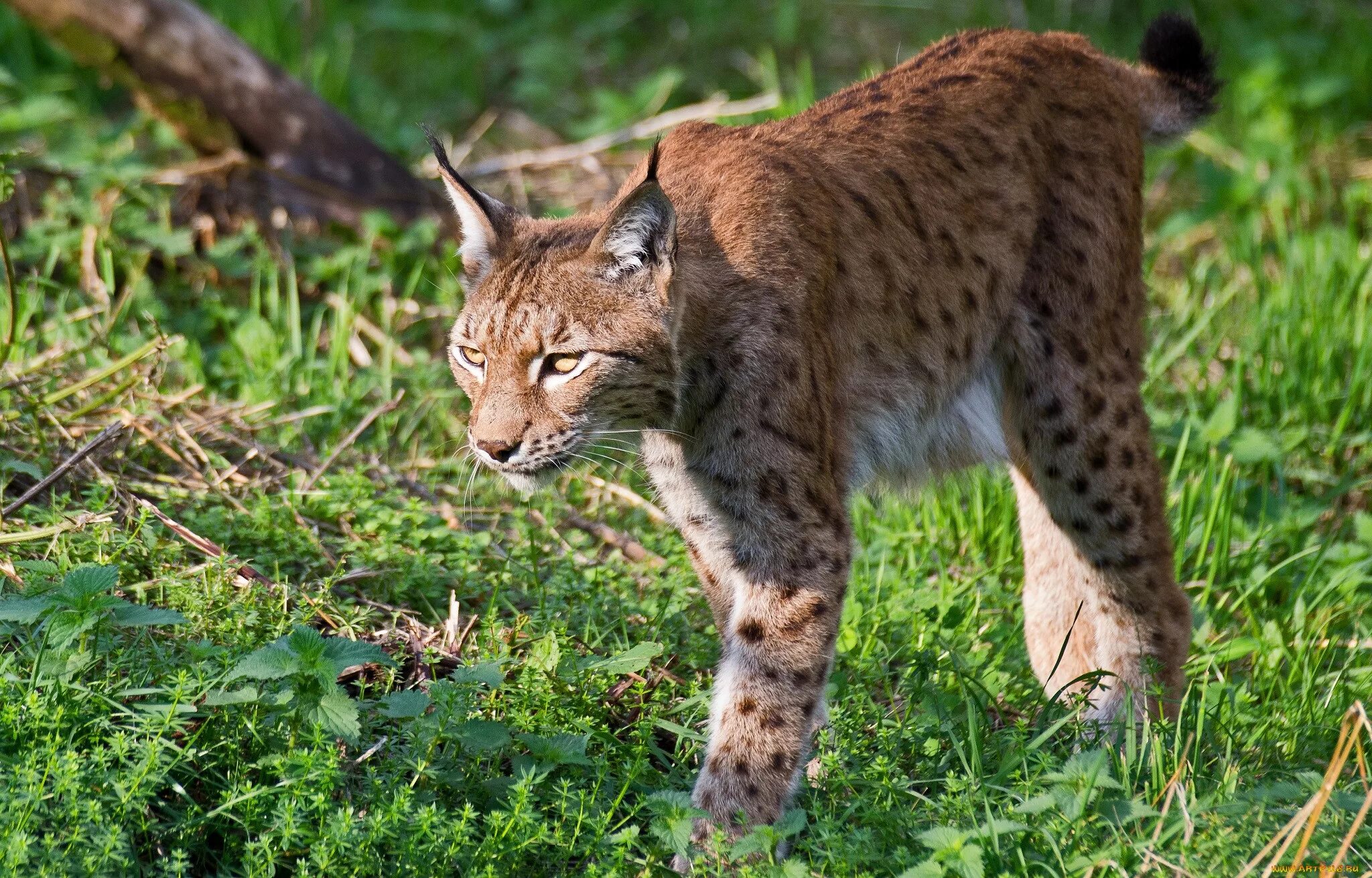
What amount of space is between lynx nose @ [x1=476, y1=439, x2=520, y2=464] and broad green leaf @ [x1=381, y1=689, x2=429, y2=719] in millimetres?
625

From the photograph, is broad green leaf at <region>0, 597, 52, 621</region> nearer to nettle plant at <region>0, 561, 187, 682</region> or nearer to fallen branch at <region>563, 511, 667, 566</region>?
nettle plant at <region>0, 561, 187, 682</region>

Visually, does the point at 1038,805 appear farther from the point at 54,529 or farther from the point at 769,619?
the point at 54,529

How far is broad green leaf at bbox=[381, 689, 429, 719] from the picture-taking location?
3.47m

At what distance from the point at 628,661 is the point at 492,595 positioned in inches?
31.0

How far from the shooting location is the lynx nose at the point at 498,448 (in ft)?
12.2

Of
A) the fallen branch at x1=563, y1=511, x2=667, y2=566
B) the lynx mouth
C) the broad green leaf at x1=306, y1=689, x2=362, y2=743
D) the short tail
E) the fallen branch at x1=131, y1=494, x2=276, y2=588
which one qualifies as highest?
the short tail

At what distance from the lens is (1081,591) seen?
488 cm

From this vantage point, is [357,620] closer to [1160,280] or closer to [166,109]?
[166,109]

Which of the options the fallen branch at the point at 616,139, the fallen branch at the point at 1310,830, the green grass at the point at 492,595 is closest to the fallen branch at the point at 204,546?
the green grass at the point at 492,595

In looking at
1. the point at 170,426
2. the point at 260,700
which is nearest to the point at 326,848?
the point at 260,700

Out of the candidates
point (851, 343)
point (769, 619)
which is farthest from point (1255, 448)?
point (769, 619)

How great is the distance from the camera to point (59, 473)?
416cm

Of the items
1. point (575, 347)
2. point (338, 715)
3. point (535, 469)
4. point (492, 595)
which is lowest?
point (492, 595)

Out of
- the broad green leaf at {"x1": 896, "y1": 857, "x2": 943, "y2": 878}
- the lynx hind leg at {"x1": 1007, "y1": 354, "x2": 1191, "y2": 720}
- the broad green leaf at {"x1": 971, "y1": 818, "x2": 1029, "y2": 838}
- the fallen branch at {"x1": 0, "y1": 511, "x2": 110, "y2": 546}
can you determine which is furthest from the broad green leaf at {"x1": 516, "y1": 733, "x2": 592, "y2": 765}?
the lynx hind leg at {"x1": 1007, "y1": 354, "x2": 1191, "y2": 720}
